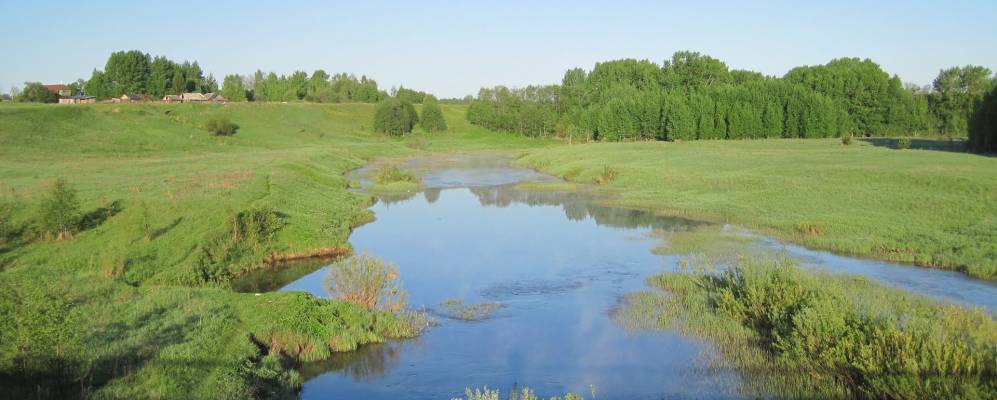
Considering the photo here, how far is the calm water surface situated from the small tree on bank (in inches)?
2938

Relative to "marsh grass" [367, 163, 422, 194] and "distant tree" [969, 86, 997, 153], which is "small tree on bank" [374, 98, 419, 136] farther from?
"distant tree" [969, 86, 997, 153]

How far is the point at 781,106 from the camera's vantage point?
91.7m

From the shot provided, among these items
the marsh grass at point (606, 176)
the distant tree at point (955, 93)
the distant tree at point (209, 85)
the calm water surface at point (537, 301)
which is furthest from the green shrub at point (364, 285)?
the distant tree at point (209, 85)

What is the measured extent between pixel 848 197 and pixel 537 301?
20.4 meters

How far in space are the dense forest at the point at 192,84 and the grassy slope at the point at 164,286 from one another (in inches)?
2675

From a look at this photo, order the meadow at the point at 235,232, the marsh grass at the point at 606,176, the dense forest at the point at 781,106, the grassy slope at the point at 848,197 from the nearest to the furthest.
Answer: the meadow at the point at 235,232
the grassy slope at the point at 848,197
the marsh grass at the point at 606,176
the dense forest at the point at 781,106

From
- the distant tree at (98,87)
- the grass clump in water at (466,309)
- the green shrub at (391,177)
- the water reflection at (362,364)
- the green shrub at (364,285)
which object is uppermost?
the distant tree at (98,87)

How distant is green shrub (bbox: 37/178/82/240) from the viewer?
2220 centimetres

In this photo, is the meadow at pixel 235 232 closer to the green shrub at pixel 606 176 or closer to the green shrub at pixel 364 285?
the green shrub at pixel 606 176

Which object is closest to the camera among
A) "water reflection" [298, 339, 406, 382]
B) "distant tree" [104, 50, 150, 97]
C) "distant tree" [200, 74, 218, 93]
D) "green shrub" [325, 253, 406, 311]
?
"water reflection" [298, 339, 406, 382]

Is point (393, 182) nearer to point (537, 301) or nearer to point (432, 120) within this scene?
point (537, 301)

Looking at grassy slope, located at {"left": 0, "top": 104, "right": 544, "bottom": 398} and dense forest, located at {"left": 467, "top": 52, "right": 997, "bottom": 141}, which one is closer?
grassy slope, located at {"left": 0, "top": 104, "right": 544, "bottom": 398}

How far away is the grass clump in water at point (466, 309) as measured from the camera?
1761 centimetres

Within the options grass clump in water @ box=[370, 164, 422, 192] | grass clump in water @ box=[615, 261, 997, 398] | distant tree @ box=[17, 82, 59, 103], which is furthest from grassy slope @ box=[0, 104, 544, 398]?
distant tree @ box=[17, 82, 59, 103]
